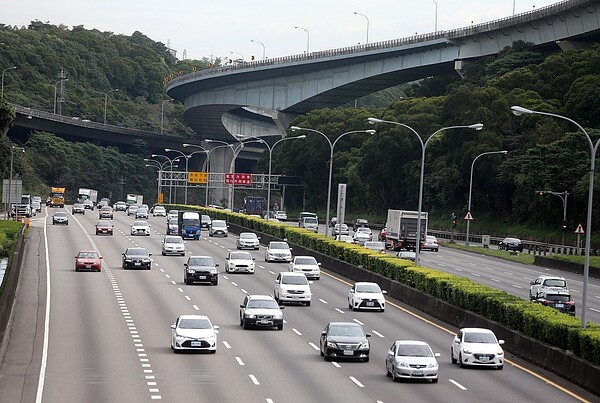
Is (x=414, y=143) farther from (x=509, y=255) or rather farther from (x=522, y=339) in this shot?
(x=522, y=339)

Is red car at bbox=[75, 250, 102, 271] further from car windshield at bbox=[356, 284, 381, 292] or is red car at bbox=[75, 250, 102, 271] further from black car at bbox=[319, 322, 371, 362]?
black car at bbox=[319, 322, 371, 362]

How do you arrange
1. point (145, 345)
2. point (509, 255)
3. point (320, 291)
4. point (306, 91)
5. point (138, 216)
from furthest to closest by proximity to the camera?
point (306, 91) → point (138, 216) → point (509, 255) → point (320, 291) → point (145, 345)

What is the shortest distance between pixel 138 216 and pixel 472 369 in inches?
4148

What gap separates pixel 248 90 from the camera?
17012 cm

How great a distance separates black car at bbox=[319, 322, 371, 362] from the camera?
125ft

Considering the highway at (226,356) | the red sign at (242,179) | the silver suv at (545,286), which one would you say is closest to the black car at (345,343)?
the highway at (226,356)

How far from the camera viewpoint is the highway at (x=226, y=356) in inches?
1254

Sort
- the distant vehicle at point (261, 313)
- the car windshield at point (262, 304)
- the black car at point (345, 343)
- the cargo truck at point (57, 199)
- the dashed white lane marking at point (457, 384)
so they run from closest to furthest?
the dashed white lane marking at point (457, 384) → the black car at point (345, 343) → the distant vehicle at point (261, 313) → the car windshield at point (262, 304) → the cargo truck at point (57, 199)

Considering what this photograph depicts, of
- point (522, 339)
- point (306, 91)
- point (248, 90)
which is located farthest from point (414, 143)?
point (522, 339)

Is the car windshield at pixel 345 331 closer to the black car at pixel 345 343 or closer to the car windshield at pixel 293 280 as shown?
the black car at pixel 345 343

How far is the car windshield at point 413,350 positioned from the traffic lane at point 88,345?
297 inches

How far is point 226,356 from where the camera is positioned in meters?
38.7

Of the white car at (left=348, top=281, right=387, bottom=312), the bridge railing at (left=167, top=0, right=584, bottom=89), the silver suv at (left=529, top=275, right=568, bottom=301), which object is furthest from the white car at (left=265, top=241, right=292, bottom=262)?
the bridge railing at (left=167, top=0, right=584, bottom=89)

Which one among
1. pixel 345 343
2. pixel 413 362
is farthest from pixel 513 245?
pixel 413 362
